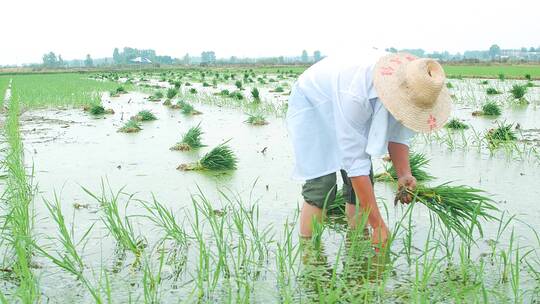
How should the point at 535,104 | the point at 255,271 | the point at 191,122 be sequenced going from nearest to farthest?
1. the point at 255,271
2. the point at 191,122
3. the point at 535,104

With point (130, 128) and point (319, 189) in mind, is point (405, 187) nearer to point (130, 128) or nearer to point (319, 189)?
point (319, 189)

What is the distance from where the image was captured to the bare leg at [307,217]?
278cm

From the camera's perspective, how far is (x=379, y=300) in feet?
7.16

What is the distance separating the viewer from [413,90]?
6.86ft

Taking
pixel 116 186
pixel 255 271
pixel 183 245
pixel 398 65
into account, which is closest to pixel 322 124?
pixel 398 65

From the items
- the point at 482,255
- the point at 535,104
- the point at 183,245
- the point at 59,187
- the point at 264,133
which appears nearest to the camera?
the point at 482,255

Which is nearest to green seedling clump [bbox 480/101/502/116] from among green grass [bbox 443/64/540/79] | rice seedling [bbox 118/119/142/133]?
rice seedling [bbox 118/119/142/133]

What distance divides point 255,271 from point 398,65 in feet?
3.43

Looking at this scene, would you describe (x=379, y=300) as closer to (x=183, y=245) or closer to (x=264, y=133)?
(x=183, y=245)

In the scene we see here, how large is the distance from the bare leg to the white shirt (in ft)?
0.57

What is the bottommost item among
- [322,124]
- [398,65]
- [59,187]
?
[59,187]

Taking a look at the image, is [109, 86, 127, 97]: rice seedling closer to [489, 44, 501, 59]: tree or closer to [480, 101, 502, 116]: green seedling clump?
[480, 101, 502, 116]: green seedling clump

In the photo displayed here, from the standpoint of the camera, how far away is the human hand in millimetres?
2441

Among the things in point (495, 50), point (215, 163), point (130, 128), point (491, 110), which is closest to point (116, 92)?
point (130, 128)
